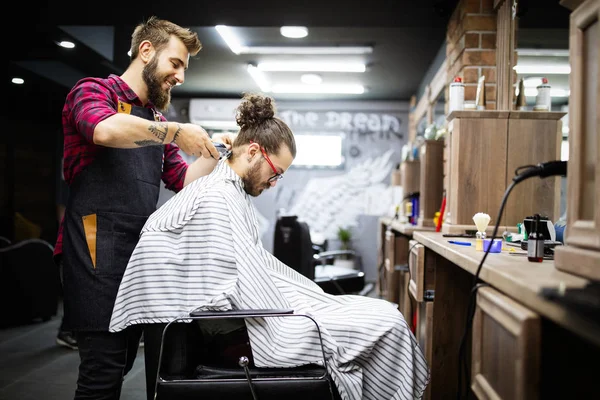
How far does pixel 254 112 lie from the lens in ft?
5.52

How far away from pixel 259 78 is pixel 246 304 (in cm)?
483

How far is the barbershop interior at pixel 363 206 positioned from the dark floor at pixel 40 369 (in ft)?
0.06

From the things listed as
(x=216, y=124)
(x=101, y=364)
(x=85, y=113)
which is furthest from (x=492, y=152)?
(x=216, y=124)

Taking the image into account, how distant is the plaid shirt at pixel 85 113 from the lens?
4.77 ft

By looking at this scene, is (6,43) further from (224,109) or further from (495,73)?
(495,73)

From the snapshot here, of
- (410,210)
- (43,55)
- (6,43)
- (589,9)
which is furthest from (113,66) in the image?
(589,9)

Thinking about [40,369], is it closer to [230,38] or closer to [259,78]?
[230,38]

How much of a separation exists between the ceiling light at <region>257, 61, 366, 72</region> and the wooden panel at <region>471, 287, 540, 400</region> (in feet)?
14.7

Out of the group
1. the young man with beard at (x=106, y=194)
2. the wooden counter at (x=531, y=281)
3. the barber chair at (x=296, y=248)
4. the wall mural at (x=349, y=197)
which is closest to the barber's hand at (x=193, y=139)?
the young man with beard at (x=106, y=194)

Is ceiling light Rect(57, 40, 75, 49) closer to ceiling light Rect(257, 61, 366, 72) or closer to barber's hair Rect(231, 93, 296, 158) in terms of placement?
ceiling light Rect(257, 61, 366, 72)

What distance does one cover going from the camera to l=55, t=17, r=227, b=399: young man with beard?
4.86 ft

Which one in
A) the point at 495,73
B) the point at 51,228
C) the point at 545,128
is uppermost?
the point at 495,73

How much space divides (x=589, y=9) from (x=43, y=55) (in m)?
5.03

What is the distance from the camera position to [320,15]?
3580mm
